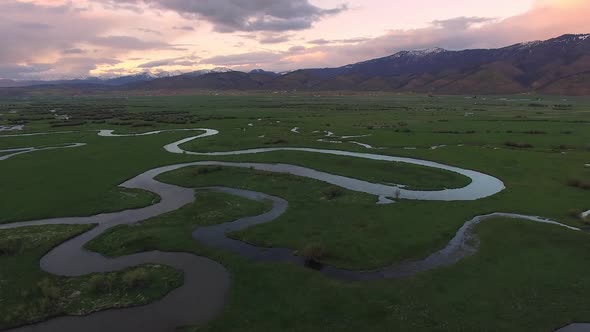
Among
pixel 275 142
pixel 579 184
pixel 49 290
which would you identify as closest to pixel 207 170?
pixel 275 142

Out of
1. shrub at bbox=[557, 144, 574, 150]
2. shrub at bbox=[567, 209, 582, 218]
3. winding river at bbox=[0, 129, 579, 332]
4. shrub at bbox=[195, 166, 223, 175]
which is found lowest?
winding river at bbox=[0, 129, 579, 332]

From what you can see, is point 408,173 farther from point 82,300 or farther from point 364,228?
point 82,300

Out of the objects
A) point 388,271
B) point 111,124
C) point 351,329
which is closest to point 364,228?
point 388,271

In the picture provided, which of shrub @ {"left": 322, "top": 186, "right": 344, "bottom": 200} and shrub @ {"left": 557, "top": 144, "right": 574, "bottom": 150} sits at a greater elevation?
shrub @ {"left": 557, "top": 144, "right": 574, "bottom": 150}

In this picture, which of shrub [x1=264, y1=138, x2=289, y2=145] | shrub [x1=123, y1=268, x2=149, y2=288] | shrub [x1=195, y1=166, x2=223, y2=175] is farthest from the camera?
shrub [x1=264, y1=138, x2=289, y2=145]

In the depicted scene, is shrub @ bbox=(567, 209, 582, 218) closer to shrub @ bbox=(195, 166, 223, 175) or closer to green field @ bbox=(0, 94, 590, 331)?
green field @ bbox=(0, 94, 590, 331)

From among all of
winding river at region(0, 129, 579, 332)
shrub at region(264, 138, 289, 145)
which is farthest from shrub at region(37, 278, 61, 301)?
shrub at region(264, 138, 289, 145)

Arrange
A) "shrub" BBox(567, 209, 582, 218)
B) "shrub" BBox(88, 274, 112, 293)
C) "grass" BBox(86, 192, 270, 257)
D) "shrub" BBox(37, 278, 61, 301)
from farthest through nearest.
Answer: "shrub" BBox(567, 209, 582, 218), "grass" BBox(86, 192, 270, 257), "shrub" BBox(88, 274, 112, 293), "shrub" BBox(37, 278, 61, 301)

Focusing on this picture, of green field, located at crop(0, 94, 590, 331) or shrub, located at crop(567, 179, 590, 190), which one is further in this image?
shrub, located at crop(567, 179, 590, 190)

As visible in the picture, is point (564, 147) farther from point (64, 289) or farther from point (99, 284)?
point (64, 289)
